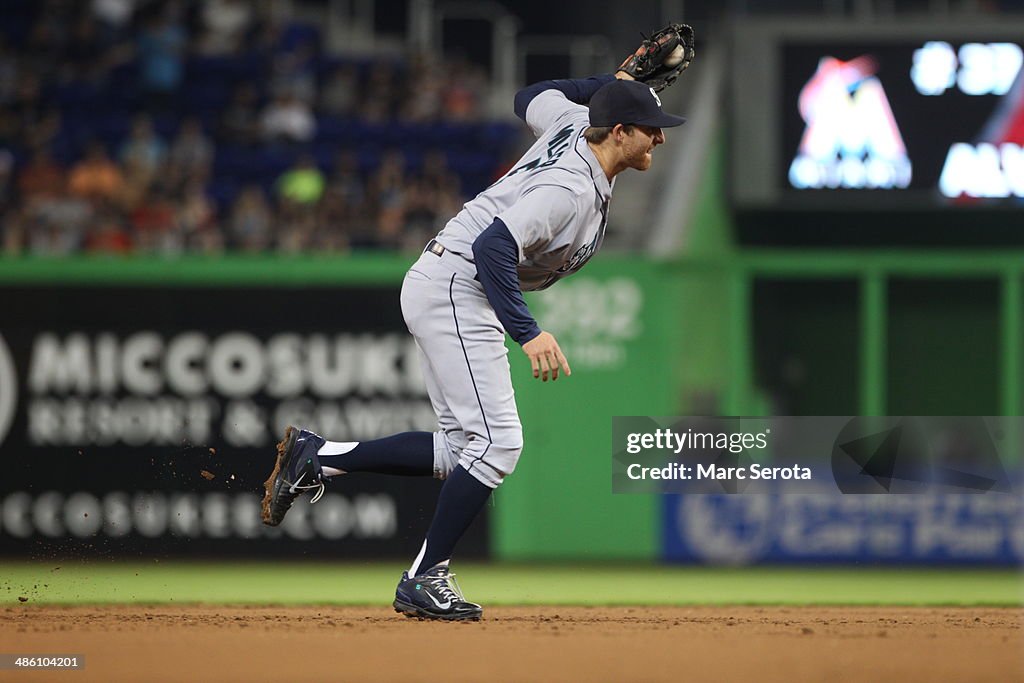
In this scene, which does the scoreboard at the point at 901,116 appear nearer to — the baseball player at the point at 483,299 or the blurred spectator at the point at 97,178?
the blurred spectator at the point at 97,178

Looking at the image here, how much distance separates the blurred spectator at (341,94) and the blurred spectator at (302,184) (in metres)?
0.95

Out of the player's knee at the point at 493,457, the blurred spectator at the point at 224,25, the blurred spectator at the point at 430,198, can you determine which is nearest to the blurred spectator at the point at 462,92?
the blurred spectator at the point at 430,198

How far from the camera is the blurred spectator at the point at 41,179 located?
1227cm

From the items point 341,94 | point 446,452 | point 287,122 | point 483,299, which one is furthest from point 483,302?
point 341,94

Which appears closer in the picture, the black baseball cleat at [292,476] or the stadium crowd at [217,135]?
the black baseball cleat at [292,476]

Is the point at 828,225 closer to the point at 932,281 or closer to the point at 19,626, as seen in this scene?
the point at 932,281

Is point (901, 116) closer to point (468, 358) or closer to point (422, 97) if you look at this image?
point (422, 97)

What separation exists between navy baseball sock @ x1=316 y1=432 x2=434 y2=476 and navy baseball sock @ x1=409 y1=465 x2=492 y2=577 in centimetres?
17

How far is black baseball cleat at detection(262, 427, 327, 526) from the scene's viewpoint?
19.3ft

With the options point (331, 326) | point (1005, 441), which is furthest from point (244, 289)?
point (1005, 441)

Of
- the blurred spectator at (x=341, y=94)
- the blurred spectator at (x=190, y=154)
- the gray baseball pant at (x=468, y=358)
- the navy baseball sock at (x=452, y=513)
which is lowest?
the navy baseball sock at (x=452, y=513)

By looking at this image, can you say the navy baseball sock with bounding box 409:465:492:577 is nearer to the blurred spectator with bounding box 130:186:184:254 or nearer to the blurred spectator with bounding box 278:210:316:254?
the blurred spectator with bounding box 278:210:316:254

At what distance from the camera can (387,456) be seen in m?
5.79

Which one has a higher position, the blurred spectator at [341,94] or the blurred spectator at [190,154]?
the blurred spectator at [341,94]
